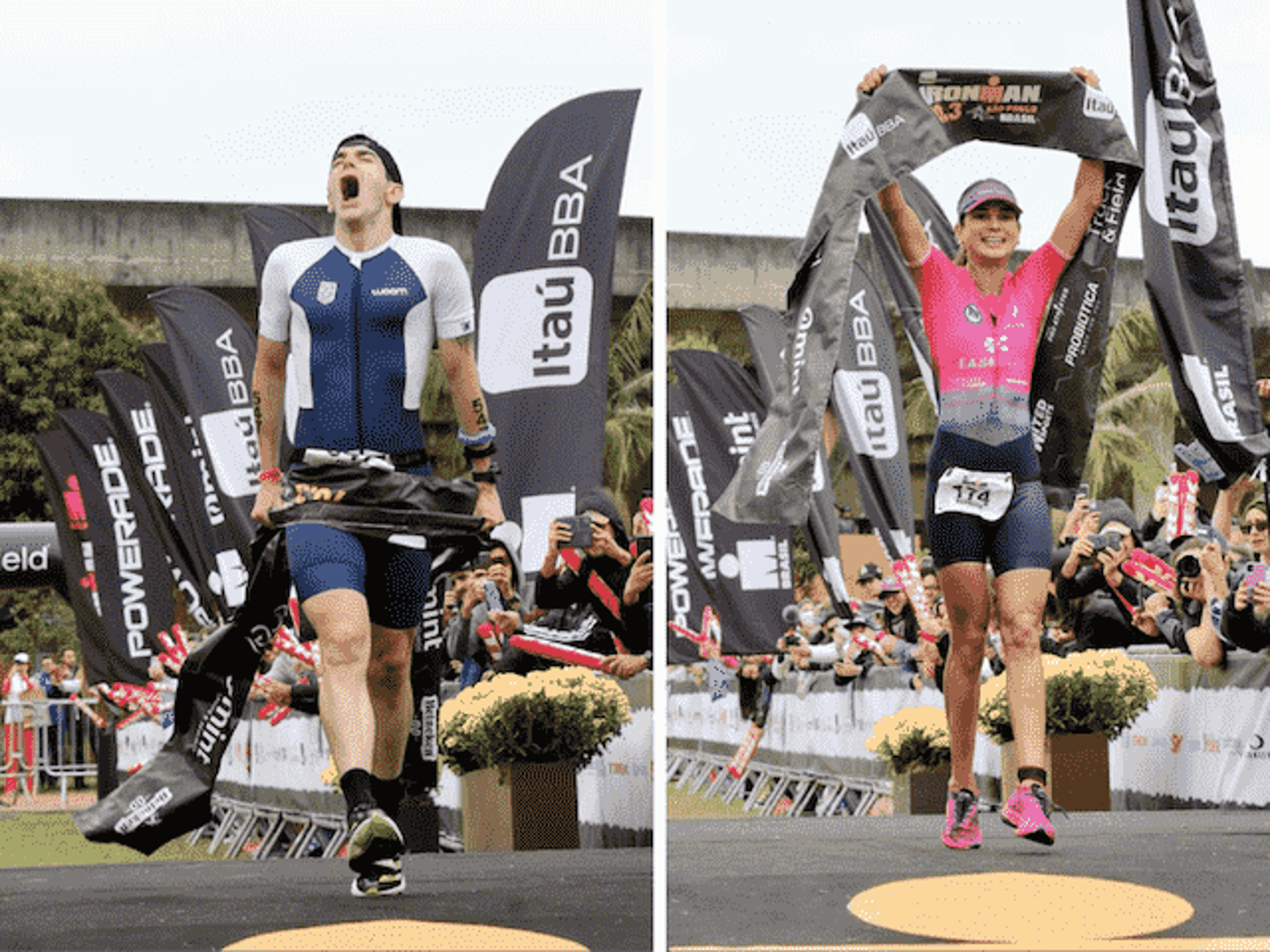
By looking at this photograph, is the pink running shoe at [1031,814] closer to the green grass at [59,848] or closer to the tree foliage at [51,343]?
Answer: the green grass at [59,848]

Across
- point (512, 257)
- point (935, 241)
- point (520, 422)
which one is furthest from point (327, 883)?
point (935, 241)

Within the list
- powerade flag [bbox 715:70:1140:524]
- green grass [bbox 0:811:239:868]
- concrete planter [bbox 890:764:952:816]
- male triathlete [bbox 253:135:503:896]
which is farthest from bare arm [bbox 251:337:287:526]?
concrete planter [bbox 890:764:952:816]

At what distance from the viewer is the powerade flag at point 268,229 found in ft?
17.4

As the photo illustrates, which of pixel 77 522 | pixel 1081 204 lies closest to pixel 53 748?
pixel 77 522

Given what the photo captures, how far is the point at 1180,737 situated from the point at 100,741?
5.09 m

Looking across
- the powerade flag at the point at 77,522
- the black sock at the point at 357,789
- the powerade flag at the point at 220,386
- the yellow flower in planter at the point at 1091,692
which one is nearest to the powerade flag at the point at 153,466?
the powerade flag at the point at 220,386

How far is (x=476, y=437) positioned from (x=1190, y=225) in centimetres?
274

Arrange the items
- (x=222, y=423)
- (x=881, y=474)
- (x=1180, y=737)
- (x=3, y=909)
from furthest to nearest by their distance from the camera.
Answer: (x=881, y=474) < (x=1180, y=737) < (x=222, y=423) < (x=3, y=909)

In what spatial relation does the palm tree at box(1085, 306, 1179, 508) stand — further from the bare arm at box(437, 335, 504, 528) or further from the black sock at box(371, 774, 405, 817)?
the black sock at box(371, 774, 405, 817)

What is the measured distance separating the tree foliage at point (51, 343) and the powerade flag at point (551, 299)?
2.71 metres

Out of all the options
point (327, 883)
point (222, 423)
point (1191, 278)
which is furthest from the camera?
point (222, 423)

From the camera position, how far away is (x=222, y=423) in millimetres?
6121

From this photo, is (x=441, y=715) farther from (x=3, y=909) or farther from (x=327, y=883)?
(x=3, y=909)

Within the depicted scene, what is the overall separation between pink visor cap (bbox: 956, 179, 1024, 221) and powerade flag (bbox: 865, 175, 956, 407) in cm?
16
